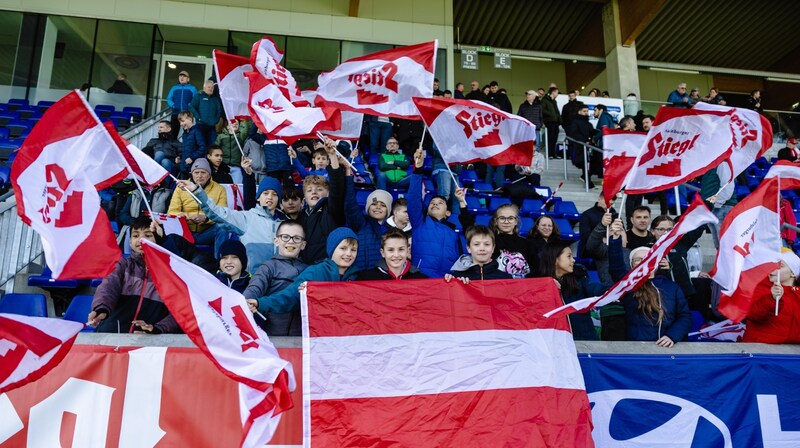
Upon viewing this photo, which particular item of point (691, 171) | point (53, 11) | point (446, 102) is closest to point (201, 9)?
point (53, 11)

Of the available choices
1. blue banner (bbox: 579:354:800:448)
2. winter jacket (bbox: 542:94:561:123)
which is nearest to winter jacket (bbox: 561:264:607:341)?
blue banner (bbox: 579:354:800:448)

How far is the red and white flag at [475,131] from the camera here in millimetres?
6121

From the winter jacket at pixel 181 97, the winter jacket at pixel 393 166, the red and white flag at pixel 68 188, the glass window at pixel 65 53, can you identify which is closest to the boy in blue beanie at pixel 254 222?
the red and white flag at pixel 68 188

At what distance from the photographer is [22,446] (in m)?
3.60

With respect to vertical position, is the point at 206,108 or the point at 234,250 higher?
the point at 206,108

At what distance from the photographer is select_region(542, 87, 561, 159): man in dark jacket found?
45.7 ft

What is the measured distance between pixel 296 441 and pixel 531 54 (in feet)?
57.2

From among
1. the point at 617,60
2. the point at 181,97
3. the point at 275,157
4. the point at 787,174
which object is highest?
the point at 617,60

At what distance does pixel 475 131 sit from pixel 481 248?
70.8 inches

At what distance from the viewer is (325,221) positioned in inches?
220

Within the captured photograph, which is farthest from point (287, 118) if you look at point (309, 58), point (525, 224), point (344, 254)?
point (309, 58)

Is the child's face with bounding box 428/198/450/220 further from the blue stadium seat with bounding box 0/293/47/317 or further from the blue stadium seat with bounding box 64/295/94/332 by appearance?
the blue stadium seat with bounding box 0/293/47/317

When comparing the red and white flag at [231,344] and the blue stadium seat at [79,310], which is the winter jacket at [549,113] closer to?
the blue stadium seat at [79,310]

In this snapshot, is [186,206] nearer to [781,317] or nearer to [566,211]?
[566,211]
